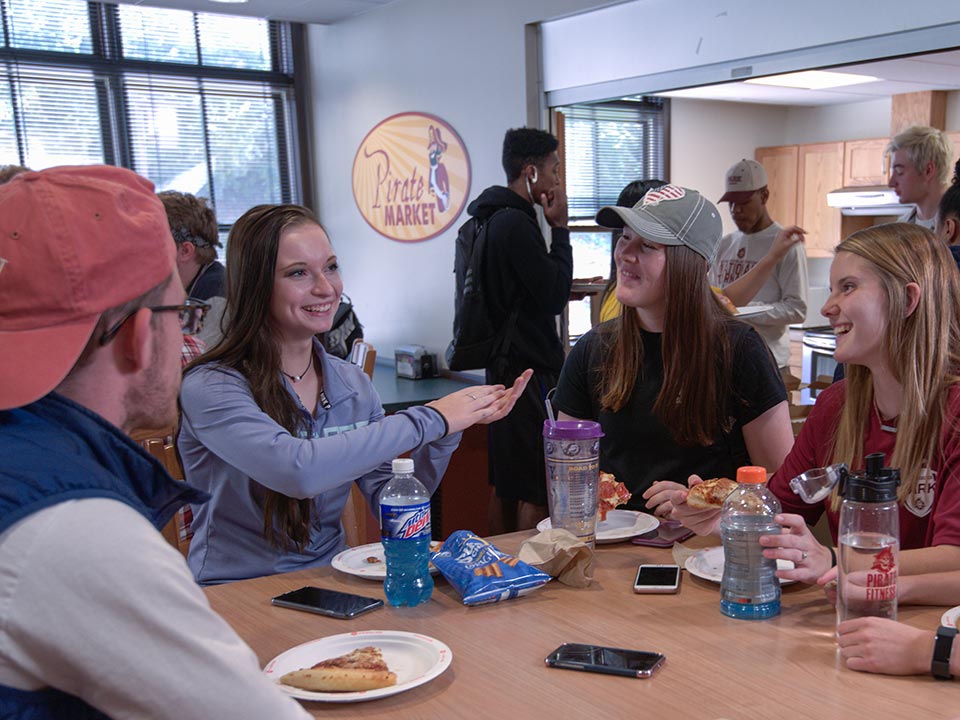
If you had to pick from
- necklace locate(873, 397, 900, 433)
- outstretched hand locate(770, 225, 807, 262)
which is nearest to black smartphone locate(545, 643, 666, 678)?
necklace locate(873, 397, 900, 433)

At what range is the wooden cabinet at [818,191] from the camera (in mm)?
6129

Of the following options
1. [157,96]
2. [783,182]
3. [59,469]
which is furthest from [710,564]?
[783,182]

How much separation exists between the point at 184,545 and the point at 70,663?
1.31 meters

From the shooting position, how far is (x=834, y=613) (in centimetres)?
142

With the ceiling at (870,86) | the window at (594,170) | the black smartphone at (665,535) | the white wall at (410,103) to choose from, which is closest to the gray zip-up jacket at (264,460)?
the black smartphone at (665,535)

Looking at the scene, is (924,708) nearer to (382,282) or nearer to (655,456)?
(655,456)

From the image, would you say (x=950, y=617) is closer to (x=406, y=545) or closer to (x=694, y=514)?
(x=694, y=514)

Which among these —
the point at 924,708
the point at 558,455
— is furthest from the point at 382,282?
the point at 924,708

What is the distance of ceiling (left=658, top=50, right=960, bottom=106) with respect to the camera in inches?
131

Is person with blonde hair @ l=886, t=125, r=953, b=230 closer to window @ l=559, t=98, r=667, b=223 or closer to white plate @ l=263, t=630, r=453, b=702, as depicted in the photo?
window @ l=559, t=98, r=667, b=223

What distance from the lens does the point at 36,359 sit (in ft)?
2.82

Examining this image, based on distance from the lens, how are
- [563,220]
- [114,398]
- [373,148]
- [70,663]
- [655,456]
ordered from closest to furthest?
[70,663], [114,398], [655,456], [563,220], [373,148]

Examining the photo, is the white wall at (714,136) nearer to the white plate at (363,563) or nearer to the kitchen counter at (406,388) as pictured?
the kitchen counter at (406,388)

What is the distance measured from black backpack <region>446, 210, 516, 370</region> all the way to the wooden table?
1781 mm
